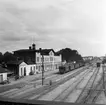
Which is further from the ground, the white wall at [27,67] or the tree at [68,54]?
the tree at [68,54]

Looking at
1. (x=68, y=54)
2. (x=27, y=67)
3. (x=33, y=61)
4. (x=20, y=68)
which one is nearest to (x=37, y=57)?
(x=33, y=61)

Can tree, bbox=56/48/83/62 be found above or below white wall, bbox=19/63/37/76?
above

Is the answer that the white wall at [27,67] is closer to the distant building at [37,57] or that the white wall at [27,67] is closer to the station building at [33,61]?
the station building at [33,61]

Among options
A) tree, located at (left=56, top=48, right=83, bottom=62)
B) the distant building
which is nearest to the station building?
the distant building

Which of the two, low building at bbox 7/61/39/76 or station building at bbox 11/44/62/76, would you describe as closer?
low building at bbox 7/61/39/76

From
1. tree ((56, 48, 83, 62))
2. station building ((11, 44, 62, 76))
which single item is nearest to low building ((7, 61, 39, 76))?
station building ((11, 44, 62, 76))

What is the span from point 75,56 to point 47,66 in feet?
257

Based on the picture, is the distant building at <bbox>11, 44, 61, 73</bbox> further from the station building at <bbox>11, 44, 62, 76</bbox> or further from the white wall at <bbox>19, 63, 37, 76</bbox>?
the white wall at <bbox>19, 63, 37, 76</bbox>

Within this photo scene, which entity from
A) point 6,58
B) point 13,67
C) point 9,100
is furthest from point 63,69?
point 9,100

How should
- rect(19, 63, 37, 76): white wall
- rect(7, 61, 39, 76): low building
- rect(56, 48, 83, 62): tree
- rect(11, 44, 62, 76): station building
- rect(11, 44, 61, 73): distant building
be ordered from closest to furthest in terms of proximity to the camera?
rect(7, 61, 39, 76): low building → rect(19, 63, 37, 76): white wall → rect(11, 44, 62, 76): station building → rect(11, 44, 61, 73): distant building → rect(56, 48, 83, 62): tree

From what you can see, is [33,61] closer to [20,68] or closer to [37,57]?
[37,57]

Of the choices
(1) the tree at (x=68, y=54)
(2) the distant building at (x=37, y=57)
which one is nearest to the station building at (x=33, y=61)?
(2) the distant building at (x=37, y=57)

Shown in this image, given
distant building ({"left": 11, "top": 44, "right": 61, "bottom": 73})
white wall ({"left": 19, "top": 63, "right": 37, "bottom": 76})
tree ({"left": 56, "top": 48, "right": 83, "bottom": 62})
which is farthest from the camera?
tree ({"left": 56, "top": 48, "right": 83, "bottom": 62})

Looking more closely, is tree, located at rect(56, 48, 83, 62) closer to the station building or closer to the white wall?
the station building
